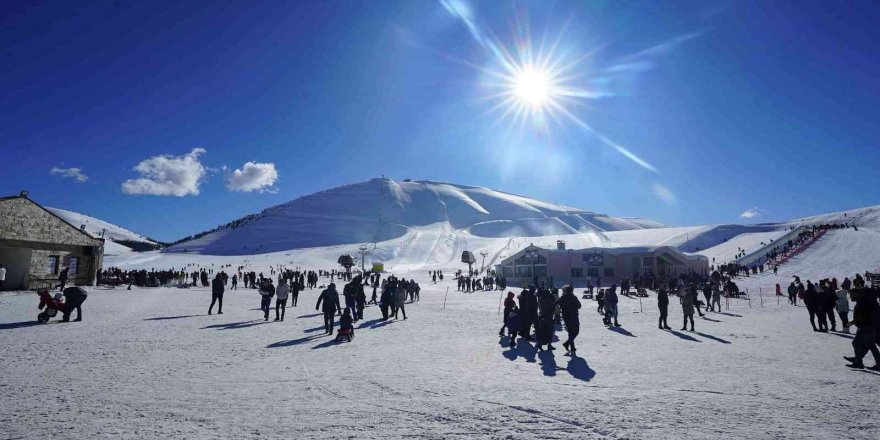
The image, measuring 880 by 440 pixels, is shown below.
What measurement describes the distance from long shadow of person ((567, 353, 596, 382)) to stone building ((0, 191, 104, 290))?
32.4 metres

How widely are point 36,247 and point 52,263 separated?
5.18 ft

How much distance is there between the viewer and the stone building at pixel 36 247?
25.8 meters

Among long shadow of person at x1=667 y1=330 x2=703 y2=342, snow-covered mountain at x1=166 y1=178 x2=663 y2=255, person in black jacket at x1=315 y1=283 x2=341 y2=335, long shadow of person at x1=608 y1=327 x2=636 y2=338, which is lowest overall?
long shadow of person at x1=608 y1=327 x2=636 y2=338

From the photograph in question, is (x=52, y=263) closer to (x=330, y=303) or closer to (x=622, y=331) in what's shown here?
(x=330, y=303)

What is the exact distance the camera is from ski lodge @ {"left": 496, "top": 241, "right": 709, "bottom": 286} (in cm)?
4609

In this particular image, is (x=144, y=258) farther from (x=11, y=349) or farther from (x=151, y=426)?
(x=151, y=426)

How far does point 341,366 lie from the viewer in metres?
8.10

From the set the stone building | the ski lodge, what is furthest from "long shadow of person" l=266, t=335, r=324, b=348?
the ski lodge

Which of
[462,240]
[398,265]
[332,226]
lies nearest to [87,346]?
[398,265]

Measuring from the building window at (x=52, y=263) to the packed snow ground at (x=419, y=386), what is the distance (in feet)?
65.1

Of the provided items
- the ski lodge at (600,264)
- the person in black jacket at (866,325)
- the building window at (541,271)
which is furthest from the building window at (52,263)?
the building window at (541,271)

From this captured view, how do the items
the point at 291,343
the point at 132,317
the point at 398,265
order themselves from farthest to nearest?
the point at 398,265
the point at 132,317
the point at 291,343

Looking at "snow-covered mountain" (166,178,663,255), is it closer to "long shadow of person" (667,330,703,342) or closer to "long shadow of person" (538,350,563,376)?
"long shadow of person" (667,330,703,342)

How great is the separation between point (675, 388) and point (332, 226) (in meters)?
142
